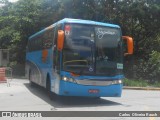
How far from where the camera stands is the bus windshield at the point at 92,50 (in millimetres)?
14914

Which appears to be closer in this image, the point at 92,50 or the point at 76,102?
the point at 92,50

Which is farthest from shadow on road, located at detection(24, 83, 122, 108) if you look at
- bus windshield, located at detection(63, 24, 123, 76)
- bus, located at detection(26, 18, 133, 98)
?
bus windshield, located at detection(63, 24, 123, 76)

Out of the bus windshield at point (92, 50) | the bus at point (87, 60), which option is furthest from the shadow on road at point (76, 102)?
the bus windshield at point (92, 50)

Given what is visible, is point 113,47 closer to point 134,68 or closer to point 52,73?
point 52,73

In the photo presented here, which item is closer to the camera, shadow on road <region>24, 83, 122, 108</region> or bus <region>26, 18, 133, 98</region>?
bus <region>26, 18, 133, 98</region>

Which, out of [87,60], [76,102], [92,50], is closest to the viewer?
[87,60]

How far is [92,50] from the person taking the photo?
596 inches

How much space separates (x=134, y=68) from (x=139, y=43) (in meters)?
4.97

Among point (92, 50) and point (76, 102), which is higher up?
point (92, 50)

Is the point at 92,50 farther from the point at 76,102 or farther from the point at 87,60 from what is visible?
the point at 76,102

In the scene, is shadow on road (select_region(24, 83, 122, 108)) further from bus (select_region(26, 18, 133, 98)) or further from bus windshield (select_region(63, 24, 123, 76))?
bus windshield (select_region(63, 24, 123, 76))

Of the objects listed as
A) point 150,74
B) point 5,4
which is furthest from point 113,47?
point 5,4

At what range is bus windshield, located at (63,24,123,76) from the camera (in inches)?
587

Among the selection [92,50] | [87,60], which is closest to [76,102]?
[87,60]
